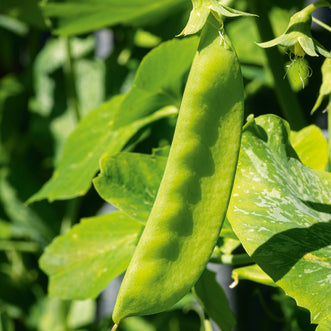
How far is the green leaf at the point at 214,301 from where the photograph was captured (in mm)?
462

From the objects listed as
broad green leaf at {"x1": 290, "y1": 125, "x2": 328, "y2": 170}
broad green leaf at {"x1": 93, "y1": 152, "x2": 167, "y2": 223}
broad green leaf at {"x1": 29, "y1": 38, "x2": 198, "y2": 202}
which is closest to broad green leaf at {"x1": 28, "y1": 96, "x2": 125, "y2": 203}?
broad green leaf at {"x1": 29, "y1": 38, "x2": 198, "y2": 202}

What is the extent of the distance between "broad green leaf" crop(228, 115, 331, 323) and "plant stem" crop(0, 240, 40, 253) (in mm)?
794

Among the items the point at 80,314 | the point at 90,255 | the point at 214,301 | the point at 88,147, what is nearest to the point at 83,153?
the point at 88,147

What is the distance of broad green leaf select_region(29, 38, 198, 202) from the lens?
1.71 ft

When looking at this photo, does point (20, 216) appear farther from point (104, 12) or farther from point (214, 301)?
point (214, 301)

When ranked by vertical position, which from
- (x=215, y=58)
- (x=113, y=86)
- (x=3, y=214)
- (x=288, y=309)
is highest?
(x=215, y=58)

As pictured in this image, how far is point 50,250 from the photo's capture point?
579 millimetres

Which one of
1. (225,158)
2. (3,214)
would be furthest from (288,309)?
(3,214)

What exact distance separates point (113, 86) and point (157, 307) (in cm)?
63

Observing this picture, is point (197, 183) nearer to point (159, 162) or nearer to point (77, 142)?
point (159, 162)

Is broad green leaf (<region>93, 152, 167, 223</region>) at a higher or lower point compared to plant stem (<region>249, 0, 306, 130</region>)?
lower

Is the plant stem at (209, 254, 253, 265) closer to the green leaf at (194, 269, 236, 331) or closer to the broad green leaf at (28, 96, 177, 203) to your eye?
the green leaf at (194, 269, 236, 331)

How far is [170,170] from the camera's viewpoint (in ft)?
1.04

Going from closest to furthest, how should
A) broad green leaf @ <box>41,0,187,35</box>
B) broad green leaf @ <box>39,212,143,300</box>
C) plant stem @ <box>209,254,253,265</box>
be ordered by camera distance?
1. plant stem @ <box>209,254,253,265</box>
2. broad green leaf @ <box>39,212,143,300</box>
3. broad green leaf @ <box>41,0,187,35</box>
